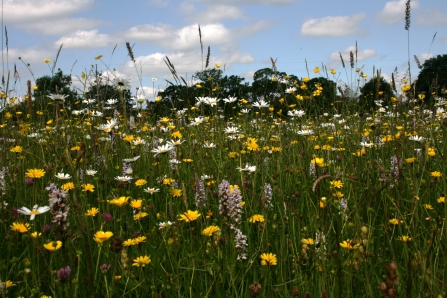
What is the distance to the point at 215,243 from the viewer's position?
5.07 feet

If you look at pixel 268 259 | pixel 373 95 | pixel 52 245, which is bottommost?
pixel 268 259

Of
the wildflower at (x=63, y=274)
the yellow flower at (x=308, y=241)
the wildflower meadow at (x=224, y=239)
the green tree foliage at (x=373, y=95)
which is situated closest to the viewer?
the wildflower at (x=63, y=274)

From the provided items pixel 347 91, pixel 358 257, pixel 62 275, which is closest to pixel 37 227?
pixel 62 275

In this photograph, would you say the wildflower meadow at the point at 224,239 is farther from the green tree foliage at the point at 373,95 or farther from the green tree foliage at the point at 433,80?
the green tree foliage at the point at 433,80

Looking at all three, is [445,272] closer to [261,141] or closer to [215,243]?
[215,243]

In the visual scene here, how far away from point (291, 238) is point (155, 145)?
1.85 metres

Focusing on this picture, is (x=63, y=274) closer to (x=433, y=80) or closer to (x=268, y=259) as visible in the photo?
(x=268, y=259)

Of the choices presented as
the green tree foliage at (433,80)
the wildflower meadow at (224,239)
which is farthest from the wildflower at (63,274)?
the green tree foliage at (433,80)

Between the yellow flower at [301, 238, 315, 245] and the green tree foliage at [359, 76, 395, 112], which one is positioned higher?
the green tree foliage at [359, 76, 395, 112]

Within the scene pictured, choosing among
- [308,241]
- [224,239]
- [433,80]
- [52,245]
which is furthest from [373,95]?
[52,245]

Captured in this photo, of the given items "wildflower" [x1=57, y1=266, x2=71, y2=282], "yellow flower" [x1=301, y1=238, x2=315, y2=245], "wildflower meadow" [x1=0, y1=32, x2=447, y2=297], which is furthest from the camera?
"yellow flower" [x1=301, y1=238, x2=315, y2=245]

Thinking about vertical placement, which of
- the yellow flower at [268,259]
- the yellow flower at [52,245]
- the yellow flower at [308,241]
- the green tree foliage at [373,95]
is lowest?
the yellow flower at [268,259]

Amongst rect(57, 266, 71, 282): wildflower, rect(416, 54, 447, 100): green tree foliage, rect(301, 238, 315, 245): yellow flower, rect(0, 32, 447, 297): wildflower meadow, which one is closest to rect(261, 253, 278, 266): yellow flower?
rect(0, 32, 447, 297): wildflower meadow

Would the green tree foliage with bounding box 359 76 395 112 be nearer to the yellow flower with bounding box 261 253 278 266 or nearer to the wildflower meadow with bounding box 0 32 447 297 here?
the wildflower meadow with bounding box 0 32 447 297
